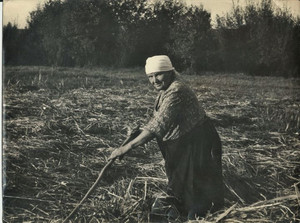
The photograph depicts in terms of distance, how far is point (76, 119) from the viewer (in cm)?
212

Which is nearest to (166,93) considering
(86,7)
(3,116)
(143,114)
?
(143,114)

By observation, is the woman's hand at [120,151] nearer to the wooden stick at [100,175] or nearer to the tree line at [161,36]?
the wooden stick at [100,175]

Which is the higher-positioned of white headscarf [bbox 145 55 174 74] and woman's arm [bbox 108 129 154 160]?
white headscarf [bbox 145 55 174 74]

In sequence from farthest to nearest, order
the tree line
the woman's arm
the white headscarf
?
the tree line < the white headscarf < the woman's arm

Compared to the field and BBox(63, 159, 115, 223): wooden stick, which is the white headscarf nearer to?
the field

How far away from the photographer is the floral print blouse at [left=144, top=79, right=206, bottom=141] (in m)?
1.93

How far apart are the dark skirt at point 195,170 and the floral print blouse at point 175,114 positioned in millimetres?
40

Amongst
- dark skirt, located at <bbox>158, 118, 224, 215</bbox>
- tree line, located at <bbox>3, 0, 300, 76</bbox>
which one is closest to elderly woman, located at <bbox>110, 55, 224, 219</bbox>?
dark skirt, located at <bbox>158, 118, 224, 215</bbox>

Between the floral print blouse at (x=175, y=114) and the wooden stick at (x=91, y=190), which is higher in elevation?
the floral print blouse at (x=175, y=114)

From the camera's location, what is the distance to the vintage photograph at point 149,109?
78.0 inches

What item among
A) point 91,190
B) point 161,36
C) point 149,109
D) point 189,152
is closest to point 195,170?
point 189,152

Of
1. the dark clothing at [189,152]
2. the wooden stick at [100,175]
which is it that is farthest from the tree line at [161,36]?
the wooden stick at [100,175]

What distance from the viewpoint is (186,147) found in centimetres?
197

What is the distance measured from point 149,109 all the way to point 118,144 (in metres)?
0.26
